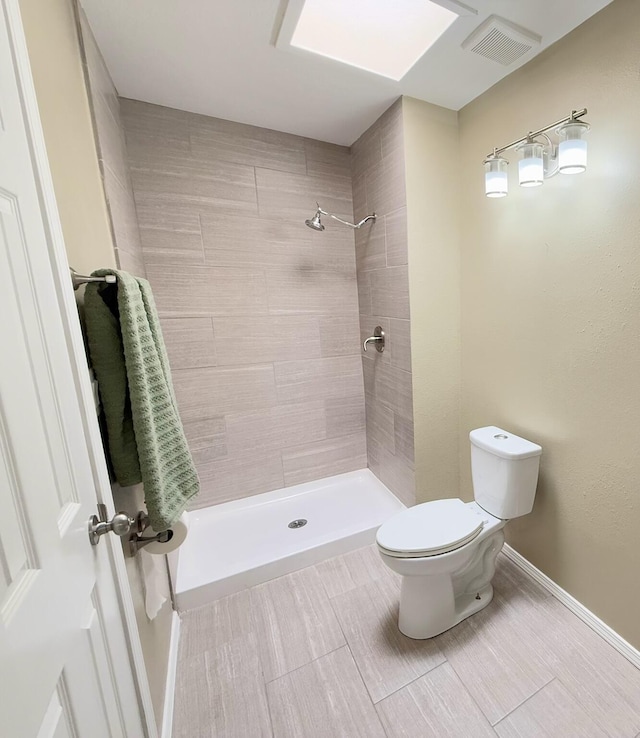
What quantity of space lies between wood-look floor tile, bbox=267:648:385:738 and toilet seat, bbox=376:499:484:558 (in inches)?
18.7

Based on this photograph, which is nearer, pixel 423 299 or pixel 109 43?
pixel 109 43

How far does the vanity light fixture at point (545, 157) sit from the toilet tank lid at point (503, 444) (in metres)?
1.07

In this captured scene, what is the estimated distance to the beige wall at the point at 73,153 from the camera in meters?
0.83

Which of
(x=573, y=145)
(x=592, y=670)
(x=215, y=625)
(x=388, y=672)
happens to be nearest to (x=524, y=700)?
(x=592, y=670)

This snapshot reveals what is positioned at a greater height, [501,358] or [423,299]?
[423,299]

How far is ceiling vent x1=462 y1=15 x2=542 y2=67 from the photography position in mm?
1232

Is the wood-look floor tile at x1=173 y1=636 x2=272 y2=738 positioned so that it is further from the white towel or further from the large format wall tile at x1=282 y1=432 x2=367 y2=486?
the large format wall tile at x1=282 y1=432 x2=367 y2=486

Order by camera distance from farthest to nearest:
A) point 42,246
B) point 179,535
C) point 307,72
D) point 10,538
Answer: point 307,72, point 179,535, point 42,246, point 10,538

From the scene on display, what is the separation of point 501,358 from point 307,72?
1.59 metres

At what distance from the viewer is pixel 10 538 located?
48 cm

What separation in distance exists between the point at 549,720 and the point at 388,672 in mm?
522

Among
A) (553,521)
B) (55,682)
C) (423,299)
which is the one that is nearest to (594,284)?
(423,299)

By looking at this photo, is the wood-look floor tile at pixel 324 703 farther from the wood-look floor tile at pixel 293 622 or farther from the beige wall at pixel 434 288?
A: the beige wall at pixel 434 288

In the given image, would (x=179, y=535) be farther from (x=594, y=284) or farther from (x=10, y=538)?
(x=594, y=284)
